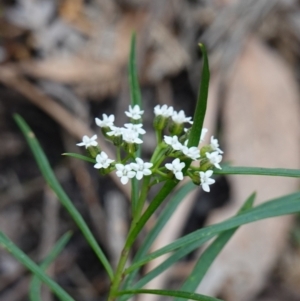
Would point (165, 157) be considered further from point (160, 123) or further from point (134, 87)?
point (134, 87)

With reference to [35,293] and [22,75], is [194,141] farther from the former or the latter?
[22,75]

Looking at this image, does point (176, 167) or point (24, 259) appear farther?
point (24, 259)

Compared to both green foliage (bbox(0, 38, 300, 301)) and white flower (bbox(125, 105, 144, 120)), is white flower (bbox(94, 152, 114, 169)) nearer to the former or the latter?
green foliage (bbox(0, 38, 300, 301))

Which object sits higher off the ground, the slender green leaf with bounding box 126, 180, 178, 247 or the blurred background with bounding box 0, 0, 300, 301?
the blurred background with bounding box 0, 0, 300, 301

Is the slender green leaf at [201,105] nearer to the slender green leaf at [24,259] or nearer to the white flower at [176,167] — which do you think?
the white flower at [176,167]

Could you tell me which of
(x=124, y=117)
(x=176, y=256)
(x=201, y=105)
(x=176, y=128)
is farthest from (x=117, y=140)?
(x=124, y=117)

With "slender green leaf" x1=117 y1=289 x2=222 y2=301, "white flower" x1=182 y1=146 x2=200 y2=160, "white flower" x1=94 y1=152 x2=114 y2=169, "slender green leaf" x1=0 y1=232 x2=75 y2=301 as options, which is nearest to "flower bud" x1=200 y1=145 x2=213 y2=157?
"white flower" x1=182 y1=146 x2=200 y2=160
